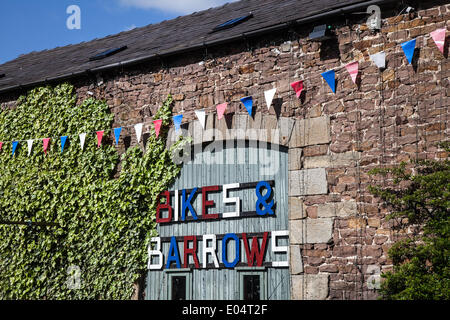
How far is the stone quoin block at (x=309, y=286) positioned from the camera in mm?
8195

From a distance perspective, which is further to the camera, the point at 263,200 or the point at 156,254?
the point at 156,254

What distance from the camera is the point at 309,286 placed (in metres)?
8.32

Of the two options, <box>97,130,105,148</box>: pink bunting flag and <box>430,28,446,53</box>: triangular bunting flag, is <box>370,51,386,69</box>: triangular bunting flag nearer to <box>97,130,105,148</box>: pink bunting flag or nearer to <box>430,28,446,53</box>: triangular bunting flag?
<box>430,28,446,53</box>: triangular bunting flag

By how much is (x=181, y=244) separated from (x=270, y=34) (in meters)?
3.65

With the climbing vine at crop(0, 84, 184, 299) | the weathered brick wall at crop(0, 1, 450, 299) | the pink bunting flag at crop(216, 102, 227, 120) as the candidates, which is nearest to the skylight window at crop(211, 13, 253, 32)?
the weathered brick wall at crop(0, 1, 450, 299)

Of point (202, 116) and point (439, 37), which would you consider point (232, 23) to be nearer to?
point (202, 116)

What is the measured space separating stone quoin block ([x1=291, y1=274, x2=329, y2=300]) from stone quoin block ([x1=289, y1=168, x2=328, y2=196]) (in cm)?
117

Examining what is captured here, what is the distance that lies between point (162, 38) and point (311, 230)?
540 centimetres

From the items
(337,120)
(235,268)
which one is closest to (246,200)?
(235,268)

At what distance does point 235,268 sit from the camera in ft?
30.1

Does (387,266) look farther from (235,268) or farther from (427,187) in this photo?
(235,268)

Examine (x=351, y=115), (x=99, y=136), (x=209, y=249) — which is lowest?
(x=209, y=249)

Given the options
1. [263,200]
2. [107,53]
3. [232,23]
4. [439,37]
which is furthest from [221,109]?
[107,53]

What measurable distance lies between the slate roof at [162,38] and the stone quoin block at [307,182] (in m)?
2.29
